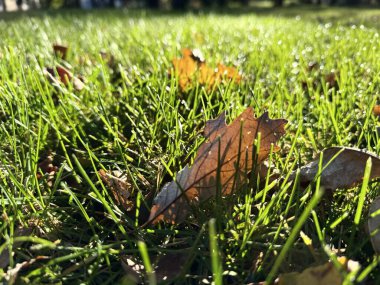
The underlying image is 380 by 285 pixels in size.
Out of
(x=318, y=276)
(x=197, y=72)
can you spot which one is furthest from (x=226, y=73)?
(x=318, y=276)

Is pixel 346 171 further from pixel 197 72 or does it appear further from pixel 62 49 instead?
pixel 62 49

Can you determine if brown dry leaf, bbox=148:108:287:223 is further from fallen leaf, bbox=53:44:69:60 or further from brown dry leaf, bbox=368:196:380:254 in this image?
fallen leaf, bbox=53:44:69:60

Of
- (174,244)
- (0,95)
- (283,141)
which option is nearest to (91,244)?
(174,244)

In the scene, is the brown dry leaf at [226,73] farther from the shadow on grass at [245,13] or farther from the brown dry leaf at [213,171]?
the shadow on grass at [245,13]

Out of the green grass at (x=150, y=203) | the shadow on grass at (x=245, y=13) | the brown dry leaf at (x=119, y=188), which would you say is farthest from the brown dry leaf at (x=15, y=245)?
the shadow on grass at (x=245, y=13)

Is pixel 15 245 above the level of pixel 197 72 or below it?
below

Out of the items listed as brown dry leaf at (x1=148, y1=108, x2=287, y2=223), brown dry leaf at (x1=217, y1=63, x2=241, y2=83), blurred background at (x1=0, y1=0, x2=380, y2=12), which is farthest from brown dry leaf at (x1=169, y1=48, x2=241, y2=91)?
blurred background at (x1=0, y1=0, x2=380, y2=12)
